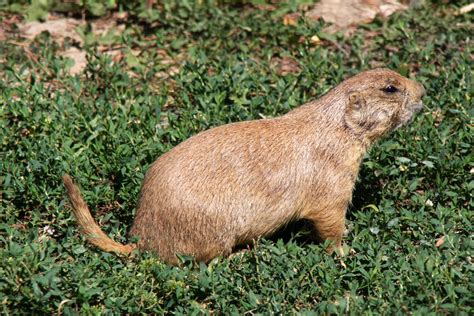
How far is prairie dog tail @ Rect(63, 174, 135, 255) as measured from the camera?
15.9ft

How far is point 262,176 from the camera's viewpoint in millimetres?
5031

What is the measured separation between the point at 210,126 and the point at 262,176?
1.21 m

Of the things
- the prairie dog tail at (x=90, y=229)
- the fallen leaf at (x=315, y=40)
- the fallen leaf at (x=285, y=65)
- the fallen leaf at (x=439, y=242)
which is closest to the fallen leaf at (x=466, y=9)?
the fallen leaf at (x=315, y=40)

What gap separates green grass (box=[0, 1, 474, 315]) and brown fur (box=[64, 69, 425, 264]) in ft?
0.53

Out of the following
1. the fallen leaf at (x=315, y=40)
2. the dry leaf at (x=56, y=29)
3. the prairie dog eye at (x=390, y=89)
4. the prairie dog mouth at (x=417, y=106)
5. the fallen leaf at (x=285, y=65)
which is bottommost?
the dry leaf at (x=56, y=29)

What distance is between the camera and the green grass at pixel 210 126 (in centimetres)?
458

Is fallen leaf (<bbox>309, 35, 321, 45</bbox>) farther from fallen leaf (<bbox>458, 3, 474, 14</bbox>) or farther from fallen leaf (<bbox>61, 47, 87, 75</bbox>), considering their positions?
fallen leaf (<bbox>61, 47, 87, 75</bbox>)

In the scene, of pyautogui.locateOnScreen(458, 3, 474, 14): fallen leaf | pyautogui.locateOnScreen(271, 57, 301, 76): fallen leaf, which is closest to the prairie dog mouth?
pyautogui.locateOnScreen(271, 57, 301, 76): fallen leaf

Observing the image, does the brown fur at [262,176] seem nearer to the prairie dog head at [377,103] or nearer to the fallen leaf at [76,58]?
the prairie dog head at [377,103]

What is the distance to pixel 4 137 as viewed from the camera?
6.04m

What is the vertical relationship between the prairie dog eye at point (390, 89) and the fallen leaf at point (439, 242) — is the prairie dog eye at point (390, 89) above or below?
above

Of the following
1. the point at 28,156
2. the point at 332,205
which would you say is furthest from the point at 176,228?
the point at 28,156

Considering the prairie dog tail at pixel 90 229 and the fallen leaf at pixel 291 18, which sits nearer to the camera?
the prairie dog tail at pixel 90 229

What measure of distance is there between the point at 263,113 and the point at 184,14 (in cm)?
187
